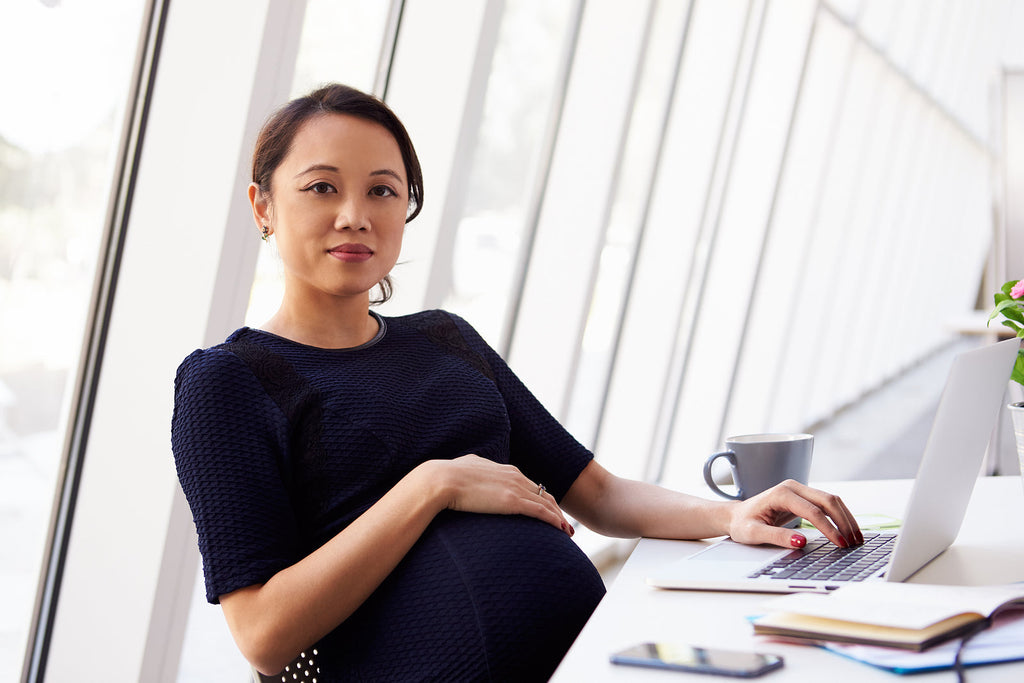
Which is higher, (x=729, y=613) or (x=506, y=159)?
(x=506, y=159)

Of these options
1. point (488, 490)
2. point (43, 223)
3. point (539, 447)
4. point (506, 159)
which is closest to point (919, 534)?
point (488, 490)

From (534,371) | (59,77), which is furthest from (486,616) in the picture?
(534,371)

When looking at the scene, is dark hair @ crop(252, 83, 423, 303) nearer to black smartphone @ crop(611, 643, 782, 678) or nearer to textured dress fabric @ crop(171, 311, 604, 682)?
textured dress fabric @ crop(171, 311, 604, 682)

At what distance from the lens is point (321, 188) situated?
130 centimetres

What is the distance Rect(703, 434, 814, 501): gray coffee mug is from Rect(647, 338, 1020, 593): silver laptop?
15 centimetres

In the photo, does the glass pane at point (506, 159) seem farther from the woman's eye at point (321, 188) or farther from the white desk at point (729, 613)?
the white desk at point (729, 613)

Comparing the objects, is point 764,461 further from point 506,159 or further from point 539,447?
point 506,159

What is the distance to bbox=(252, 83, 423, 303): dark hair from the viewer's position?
1331 millimetres

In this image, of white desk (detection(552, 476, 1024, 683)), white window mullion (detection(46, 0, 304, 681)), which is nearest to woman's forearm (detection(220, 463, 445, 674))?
white desk (detection(552, 476, 1024, 683))

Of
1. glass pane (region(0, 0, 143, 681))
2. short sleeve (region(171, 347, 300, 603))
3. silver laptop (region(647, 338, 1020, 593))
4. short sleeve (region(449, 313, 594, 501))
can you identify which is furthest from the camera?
glass pane (region(0, 0, 143, 681))

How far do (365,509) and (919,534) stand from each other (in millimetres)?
607

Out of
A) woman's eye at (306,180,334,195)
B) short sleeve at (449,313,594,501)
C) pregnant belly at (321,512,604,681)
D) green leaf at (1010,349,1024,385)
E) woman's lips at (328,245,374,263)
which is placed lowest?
pregnant belly at (321,512,604,681)

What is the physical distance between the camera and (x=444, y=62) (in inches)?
93.0

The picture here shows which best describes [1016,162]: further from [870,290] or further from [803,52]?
[870,290]
